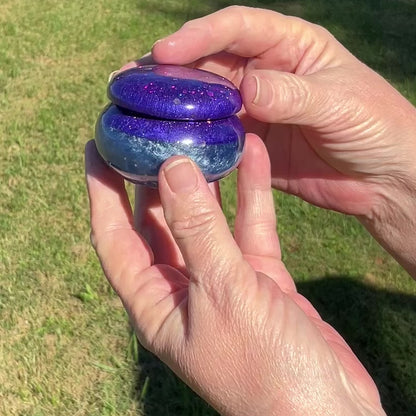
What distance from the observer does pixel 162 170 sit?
5.01 feet

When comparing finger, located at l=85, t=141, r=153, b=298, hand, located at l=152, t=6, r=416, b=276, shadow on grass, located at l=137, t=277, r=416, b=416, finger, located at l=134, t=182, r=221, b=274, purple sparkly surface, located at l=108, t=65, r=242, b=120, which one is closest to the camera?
purple sparkly surface, located at l=108, t=65, r=242, b=120

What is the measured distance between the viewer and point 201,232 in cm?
146

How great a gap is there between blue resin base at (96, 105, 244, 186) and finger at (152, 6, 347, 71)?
30 centimetres

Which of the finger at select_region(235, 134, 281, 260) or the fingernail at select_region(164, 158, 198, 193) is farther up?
the fingernail at select_region(164, 158, 198, 193)

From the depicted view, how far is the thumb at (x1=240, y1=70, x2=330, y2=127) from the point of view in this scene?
174cm

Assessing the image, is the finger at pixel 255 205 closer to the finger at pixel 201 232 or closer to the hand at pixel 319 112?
the hand at pixel 319 112

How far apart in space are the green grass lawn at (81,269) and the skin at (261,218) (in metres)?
0.85

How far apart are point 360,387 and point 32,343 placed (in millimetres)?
1671

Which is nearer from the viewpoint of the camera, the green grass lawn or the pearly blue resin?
the pearly blue resin

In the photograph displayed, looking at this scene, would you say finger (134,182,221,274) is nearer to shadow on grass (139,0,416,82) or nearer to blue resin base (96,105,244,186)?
blue resin base (96,105,244,186)

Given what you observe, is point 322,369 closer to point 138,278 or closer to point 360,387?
point 360,387

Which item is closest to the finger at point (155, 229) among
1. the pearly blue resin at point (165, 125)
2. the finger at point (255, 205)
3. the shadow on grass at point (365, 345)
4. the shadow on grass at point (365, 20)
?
Answer: the finger at point (255, 205)

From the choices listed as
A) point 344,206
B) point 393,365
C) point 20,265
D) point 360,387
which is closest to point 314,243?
point 393,365

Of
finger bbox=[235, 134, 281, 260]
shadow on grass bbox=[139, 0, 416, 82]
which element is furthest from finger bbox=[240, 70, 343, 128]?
shadow on grass bbox=[139, 0, 416, 82]
